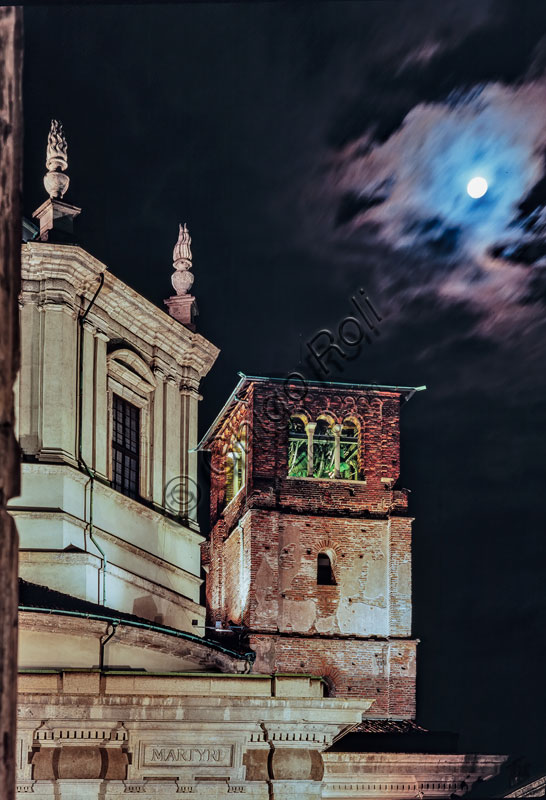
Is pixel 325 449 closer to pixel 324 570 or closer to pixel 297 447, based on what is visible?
pixel 297 447

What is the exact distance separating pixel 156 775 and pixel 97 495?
566 cm

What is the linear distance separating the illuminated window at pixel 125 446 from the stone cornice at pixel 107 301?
1074 mm

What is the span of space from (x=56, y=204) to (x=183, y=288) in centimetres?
452

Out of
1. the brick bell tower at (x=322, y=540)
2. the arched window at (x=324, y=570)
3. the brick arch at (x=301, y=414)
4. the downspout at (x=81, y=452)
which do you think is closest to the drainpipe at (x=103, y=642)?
the downspout at (x=81, y=452)

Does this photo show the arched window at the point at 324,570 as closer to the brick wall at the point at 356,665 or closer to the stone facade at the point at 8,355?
the brick wall at the point at 356,665

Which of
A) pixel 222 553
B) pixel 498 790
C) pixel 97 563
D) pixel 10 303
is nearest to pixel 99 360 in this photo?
pixel 97 563

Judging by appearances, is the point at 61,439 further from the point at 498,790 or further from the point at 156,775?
the point at 498,790

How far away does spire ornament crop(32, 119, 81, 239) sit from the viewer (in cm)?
2200

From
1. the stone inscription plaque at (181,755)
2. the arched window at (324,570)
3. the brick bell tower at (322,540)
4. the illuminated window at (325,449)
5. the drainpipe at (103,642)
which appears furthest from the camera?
the illuminated window at (325,449)

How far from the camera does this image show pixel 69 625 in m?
18.3

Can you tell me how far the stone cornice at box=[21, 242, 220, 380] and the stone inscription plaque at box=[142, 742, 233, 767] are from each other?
7.29m

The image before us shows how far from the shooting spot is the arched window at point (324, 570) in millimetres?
42281

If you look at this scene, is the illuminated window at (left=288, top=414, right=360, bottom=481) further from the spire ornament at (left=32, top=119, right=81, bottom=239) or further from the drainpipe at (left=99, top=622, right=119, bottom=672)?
the drainpipe at (left=99, top=622, right=119, bottom=672)

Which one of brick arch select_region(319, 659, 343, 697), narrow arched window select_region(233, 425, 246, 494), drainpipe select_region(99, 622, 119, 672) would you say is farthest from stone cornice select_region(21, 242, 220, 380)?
narrow arched window select_region(233, 425, 246, 494)
